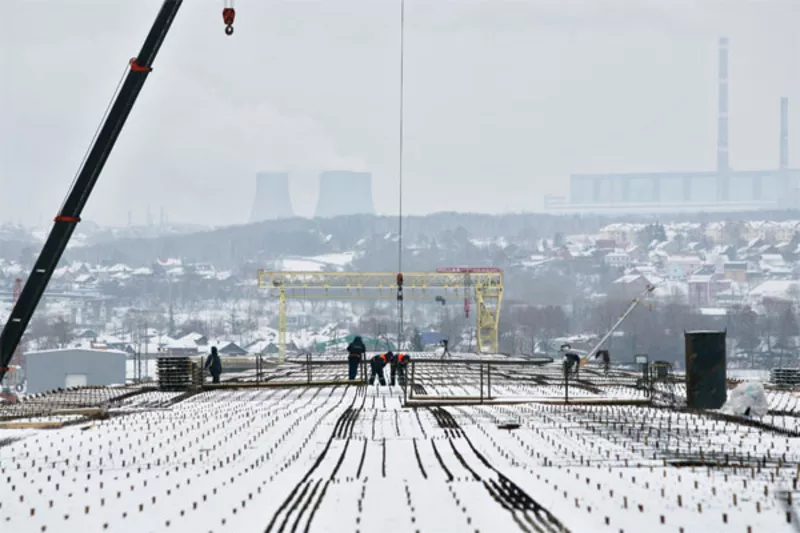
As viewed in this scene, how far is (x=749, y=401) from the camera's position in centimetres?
2636

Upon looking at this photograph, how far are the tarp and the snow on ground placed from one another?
1.68 ft

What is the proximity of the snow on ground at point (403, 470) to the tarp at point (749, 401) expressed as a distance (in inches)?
20.2

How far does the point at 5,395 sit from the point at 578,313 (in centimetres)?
16686

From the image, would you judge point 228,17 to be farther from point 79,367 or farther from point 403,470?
point 79,367

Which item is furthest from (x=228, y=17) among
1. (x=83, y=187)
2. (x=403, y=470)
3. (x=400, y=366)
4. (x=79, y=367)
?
(x=79, y=367)

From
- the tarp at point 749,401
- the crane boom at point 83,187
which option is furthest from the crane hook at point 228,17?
the tarp at point 749,401

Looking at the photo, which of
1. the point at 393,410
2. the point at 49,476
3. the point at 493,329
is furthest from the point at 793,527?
the point at 493,329

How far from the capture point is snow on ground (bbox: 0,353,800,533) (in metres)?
15.1

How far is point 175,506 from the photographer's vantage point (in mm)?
16125

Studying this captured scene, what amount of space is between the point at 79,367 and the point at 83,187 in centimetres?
7036

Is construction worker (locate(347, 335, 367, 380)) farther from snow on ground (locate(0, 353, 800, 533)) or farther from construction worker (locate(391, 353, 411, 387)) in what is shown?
snow on ground (locate(0, 353, 800, 533))

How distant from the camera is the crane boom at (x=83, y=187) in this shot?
28.7 m

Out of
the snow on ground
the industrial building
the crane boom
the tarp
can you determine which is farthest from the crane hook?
the industrial building

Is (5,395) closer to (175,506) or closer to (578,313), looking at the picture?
(175,506)
